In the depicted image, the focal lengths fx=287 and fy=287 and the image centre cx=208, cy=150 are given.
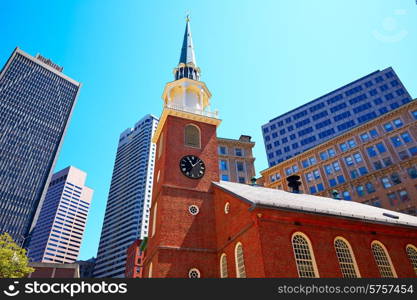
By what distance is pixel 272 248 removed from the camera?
15703 mm

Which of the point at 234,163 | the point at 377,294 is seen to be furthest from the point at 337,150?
the point at 377,294

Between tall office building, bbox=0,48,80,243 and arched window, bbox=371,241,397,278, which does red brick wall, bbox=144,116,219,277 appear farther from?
tall office building, bbox=0,48,80,243

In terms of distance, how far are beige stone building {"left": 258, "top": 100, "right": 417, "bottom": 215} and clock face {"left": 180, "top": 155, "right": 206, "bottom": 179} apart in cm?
4299

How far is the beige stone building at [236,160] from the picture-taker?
6638cm

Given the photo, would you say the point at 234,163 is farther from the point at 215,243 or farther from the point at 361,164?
the point at 215,243

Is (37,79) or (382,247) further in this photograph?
(37,79)

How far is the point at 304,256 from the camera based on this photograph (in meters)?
16.6

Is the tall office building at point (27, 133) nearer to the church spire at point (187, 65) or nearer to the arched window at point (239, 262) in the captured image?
the church spire at point (187, 65)

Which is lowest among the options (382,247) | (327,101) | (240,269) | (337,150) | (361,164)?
(240,269)

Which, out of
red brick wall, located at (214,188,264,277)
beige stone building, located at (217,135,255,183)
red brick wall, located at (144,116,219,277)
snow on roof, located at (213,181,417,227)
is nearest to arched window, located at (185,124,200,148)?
red brick wall, located at (144,116,219,277)

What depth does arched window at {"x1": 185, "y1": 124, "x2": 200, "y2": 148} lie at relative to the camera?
2575 centimetres

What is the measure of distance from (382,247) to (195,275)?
1295 cm

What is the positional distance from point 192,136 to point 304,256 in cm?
1408

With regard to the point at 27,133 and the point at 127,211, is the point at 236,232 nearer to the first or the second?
the point at 27,133
